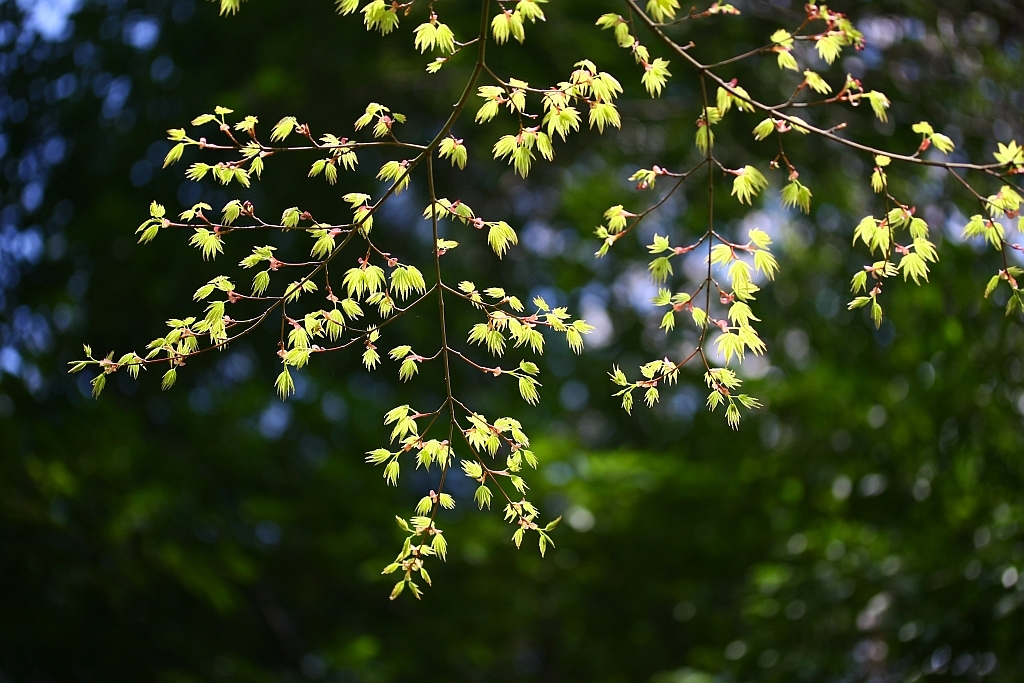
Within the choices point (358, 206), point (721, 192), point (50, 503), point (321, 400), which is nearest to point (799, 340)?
point (721, 192)

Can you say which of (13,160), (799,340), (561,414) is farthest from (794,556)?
(13,160)

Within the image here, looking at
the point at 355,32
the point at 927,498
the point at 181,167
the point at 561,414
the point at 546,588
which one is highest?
the point at 355,32

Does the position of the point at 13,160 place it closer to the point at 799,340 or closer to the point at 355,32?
the point at 355,32

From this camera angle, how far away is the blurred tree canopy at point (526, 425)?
3797 millimetres

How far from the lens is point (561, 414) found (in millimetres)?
5859

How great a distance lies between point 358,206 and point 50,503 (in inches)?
108

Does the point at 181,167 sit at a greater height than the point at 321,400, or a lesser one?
greater

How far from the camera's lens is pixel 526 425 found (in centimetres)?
538

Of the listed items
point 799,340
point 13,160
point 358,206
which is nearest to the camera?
point 358,206

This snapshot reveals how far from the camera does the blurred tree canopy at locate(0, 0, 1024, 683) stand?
3.80m

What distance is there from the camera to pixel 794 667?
369 centimetres

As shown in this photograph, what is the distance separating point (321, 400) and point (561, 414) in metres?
1.41

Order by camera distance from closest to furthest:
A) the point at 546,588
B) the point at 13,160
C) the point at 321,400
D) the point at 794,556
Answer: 1. the point at 794,556
2. the point at 13,160
3. the point at 546,588
4. the point at 321,400

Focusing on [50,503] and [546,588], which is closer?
[50,503]
